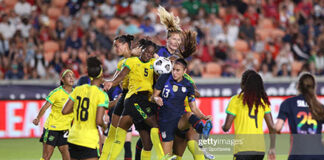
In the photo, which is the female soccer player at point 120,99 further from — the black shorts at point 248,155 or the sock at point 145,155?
the black shorts at point 248,155

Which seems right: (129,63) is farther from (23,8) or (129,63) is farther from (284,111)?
(23,8)

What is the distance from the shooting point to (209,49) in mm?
17969

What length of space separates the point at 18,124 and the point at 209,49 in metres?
6.44

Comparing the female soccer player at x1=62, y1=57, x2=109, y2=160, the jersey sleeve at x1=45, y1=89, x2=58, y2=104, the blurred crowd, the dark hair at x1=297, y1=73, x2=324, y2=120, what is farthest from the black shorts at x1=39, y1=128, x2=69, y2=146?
the blurred crowd

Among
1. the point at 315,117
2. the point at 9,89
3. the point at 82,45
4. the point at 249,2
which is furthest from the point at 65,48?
the point at 315,117

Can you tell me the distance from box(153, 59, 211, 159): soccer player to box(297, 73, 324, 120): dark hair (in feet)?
5.68

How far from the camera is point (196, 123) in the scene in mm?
8094

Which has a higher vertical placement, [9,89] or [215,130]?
[9,89]

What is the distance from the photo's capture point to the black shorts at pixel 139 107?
8.52m

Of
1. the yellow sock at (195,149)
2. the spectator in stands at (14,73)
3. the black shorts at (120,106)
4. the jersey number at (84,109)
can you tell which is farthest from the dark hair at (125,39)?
the spectator in stands at (14,73)

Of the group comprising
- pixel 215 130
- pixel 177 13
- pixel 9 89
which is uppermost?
pixel 177 13

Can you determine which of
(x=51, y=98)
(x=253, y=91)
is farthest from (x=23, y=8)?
(x=253, y=91)

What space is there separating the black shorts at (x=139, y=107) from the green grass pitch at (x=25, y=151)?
261 centimetres

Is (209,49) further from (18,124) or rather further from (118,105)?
(118,105)
